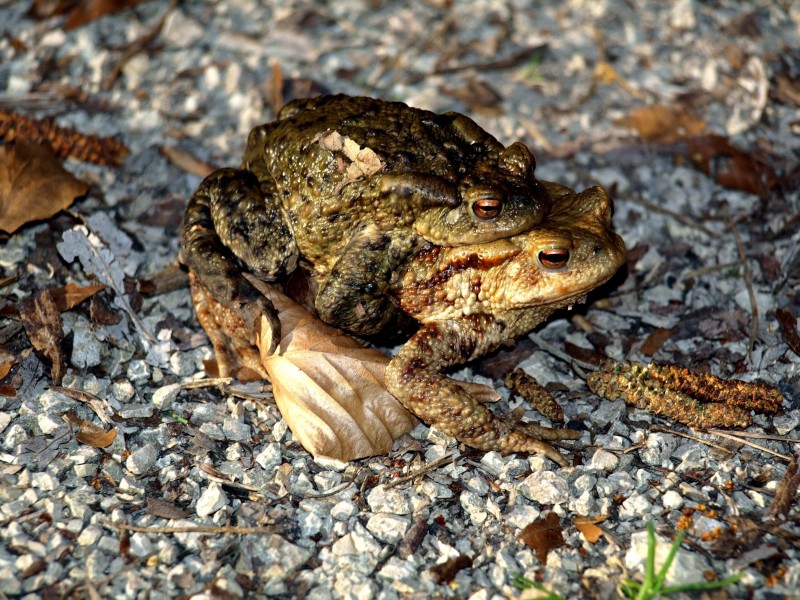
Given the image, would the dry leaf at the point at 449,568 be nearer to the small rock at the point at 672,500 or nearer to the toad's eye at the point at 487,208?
the small rock at the point at 672,500

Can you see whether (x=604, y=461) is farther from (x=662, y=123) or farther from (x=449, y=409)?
(x=662, y=123)

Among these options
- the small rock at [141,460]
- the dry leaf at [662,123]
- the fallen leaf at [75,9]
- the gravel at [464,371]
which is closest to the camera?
the gravel at [464,371]

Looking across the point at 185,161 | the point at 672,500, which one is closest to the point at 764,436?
the point at 672,500

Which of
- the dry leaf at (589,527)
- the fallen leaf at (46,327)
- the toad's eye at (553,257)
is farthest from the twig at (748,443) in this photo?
the fallen leaf at (46,327)

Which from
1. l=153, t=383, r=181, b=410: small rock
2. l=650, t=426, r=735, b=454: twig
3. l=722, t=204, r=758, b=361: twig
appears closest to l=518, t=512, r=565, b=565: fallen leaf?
l=650, t=426, r=735, b=454: twig

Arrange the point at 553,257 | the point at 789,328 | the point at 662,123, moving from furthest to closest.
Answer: the point at 662,123 → the point at 789,328 → the point at 553,257

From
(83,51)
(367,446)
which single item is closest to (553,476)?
(367,446)
